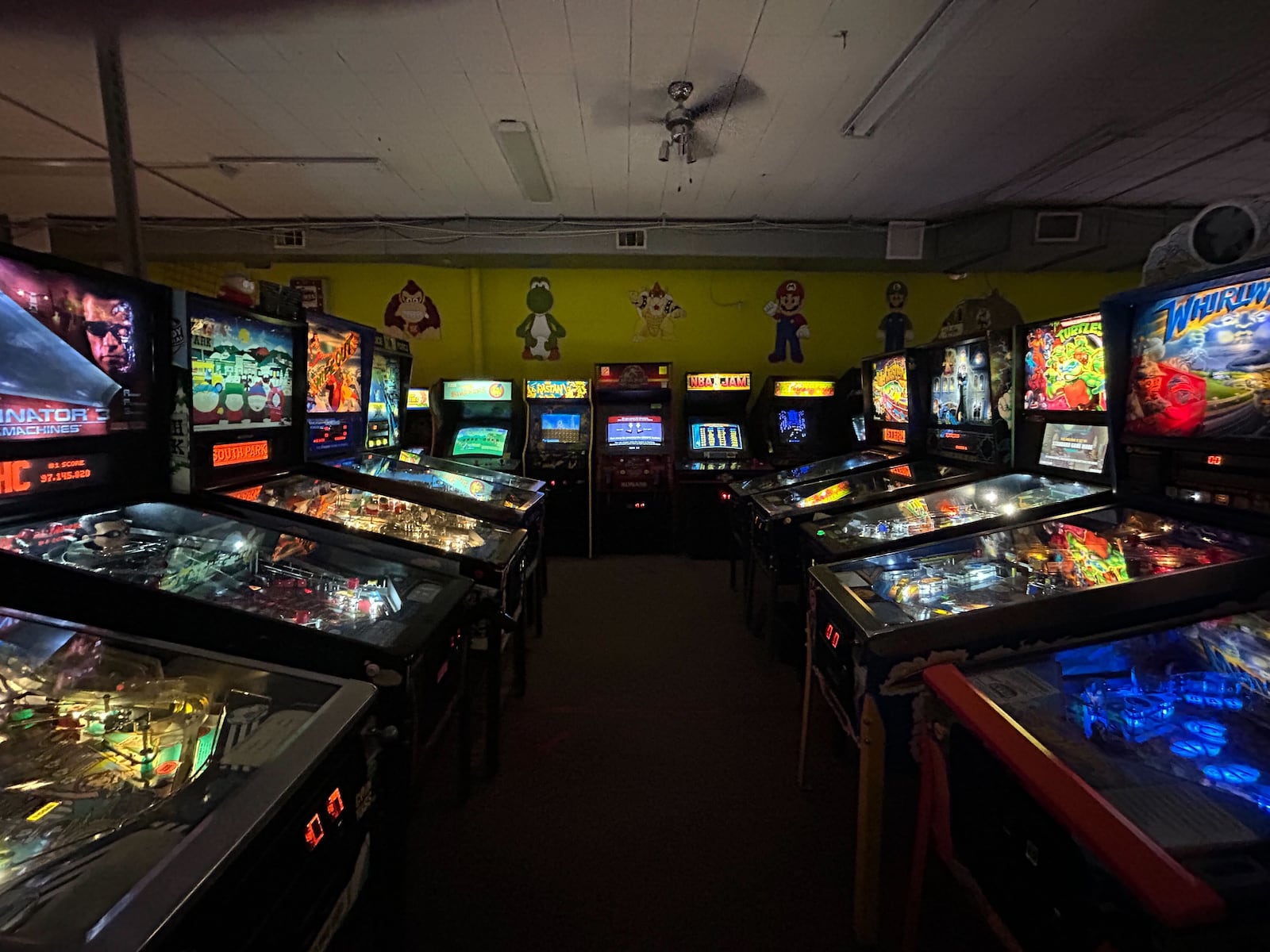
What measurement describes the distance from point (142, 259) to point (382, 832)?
82.7 inches

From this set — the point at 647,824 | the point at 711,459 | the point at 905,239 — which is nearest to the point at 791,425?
the point at 711,459

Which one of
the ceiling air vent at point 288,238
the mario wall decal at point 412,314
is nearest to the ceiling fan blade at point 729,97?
the mario wall decal at point 412,314

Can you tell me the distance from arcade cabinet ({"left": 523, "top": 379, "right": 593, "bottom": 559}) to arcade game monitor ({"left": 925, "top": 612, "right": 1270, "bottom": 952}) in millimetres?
3784

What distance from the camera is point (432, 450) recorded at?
4945mm

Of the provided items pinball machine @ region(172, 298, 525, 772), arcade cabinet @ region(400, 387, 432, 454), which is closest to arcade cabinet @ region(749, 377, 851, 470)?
arcade cabinet @ region(400, 387, 432, 454)

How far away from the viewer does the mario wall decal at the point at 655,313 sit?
556 centimetres

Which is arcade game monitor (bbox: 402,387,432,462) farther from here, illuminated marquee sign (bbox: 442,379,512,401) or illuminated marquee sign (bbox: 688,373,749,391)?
illuminated marquee sign (bbox: 688,373,749,391)

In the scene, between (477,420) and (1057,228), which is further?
(477,420)

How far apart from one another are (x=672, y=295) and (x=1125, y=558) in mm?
4494

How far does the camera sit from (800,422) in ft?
16.8

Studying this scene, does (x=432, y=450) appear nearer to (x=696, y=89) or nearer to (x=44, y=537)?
(x=696, y=89)

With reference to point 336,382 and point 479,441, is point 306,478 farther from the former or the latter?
point 479,441

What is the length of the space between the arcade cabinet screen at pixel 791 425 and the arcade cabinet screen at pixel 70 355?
4.27 m

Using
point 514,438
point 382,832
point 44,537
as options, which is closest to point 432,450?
point 514,438
